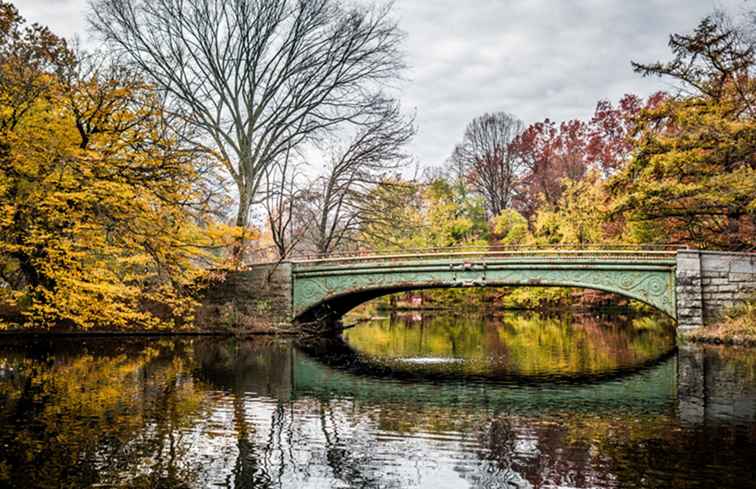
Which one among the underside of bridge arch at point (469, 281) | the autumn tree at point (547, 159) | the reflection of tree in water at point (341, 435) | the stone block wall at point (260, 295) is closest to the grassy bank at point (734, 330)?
the underside of bridge arch at point (469, 281)

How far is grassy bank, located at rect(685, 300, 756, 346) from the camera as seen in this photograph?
1870cm

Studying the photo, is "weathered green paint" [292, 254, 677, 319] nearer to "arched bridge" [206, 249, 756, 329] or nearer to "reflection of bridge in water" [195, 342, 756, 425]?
"arched bridge" [206, 249, 756, 329]

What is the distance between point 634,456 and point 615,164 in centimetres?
3714

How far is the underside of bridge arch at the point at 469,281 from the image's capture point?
2102 centimetres

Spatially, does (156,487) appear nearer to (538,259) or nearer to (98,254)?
(98,254)

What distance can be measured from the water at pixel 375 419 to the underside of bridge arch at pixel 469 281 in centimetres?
313

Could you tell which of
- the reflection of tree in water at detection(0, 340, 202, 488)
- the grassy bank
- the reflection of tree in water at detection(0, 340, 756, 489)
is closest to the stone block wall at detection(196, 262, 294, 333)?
the reflection of tree in water at detection(0, 340, 202, 488)

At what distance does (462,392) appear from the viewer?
1219cm

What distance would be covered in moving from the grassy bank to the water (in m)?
2.16

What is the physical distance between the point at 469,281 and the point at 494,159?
26.7m

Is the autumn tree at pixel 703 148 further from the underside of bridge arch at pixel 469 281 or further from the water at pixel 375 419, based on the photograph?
the water at pixel 375 419

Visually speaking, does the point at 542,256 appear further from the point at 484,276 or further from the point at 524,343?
the point at 524,343

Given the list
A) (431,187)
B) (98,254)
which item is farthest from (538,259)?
(431,187)

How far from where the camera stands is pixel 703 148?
21422 mm
